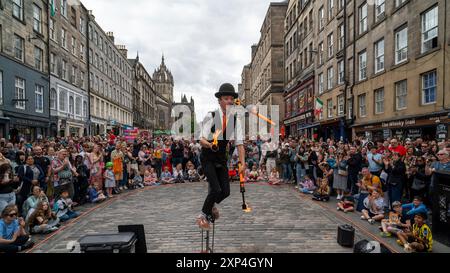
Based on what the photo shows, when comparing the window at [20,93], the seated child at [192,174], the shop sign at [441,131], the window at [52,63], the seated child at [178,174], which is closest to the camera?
the shop sign at [441,131]

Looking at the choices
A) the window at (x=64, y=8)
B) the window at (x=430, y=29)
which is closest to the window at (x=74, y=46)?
the window at (x=64, y=8)

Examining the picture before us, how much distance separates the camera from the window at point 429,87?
559 inches

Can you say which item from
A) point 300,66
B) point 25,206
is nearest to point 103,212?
point 25,206

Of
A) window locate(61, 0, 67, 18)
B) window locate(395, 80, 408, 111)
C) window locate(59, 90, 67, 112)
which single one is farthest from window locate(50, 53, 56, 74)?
window locate(395, 80, 408, 111)

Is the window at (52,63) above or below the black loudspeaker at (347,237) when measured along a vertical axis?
above

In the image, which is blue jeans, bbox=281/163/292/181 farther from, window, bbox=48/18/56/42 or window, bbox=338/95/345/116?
window, bbox=48/18/56/42

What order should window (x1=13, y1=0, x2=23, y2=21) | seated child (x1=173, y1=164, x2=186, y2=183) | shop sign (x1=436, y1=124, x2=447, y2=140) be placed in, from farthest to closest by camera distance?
window (x1=13, y1=0, x2=23, y2=21), seated child (x1=173, y1=164, x2=186, y2=183), shop sign (x1=436, y1=124, x2=447, y2=140)

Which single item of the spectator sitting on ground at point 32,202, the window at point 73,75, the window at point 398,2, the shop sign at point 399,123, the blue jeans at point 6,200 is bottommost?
the spectator sitting on ground at point 32,202

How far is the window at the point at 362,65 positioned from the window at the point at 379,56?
144 cm

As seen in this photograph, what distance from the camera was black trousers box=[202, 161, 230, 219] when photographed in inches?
185

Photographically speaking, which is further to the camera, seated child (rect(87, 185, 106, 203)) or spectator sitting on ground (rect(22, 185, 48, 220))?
seated child (rect(87, 185, 106, 203))

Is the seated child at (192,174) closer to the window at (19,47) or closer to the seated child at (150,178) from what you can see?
the seated child at (150,178)

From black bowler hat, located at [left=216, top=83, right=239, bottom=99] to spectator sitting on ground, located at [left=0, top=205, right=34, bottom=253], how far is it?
455cm

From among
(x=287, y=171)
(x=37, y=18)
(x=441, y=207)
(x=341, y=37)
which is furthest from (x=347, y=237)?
(x=37, y=18)
